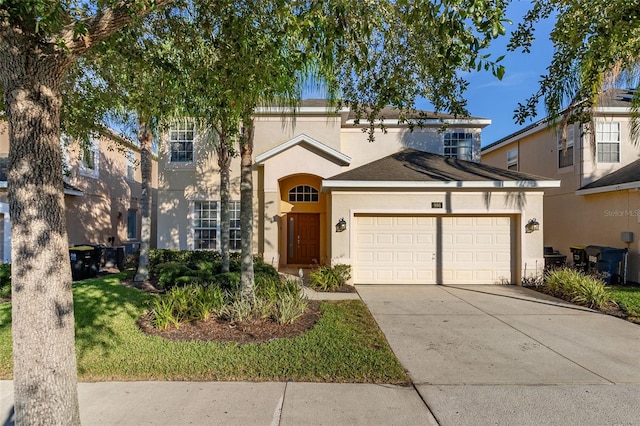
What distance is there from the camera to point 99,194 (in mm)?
16125

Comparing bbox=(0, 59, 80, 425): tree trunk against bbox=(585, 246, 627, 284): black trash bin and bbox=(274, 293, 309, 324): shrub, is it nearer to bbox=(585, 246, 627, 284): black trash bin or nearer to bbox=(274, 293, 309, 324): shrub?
bbox=(274, 293, 309, 324): shrub

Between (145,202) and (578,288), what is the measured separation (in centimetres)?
1229

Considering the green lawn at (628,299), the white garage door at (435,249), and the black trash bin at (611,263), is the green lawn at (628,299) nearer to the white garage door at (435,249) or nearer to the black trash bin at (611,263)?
the black trash bin at (611,263)

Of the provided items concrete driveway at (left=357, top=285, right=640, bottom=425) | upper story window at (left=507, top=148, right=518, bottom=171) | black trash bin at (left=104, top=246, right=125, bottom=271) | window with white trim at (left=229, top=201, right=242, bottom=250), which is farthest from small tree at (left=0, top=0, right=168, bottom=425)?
upper story window at (left=507, top=148, right=518, bottom=171)

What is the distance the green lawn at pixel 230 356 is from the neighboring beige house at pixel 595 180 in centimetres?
948

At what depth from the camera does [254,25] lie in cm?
538

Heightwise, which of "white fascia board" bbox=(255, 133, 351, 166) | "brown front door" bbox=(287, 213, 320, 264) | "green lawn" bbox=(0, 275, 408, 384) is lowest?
"green lawn" bbox=(0, 275, 408, 384)

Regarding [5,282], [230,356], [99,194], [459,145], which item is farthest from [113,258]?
[459,145]

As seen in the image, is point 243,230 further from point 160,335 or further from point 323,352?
point 323,352

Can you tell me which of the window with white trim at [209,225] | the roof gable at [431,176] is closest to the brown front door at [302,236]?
the window with white trim at [209,225]

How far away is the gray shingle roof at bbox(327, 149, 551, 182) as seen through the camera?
1080 cm

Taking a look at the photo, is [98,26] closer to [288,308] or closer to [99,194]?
[288,308]

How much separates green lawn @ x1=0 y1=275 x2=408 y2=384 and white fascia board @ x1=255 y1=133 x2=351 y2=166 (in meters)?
7.44

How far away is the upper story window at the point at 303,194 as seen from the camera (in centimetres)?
1431
